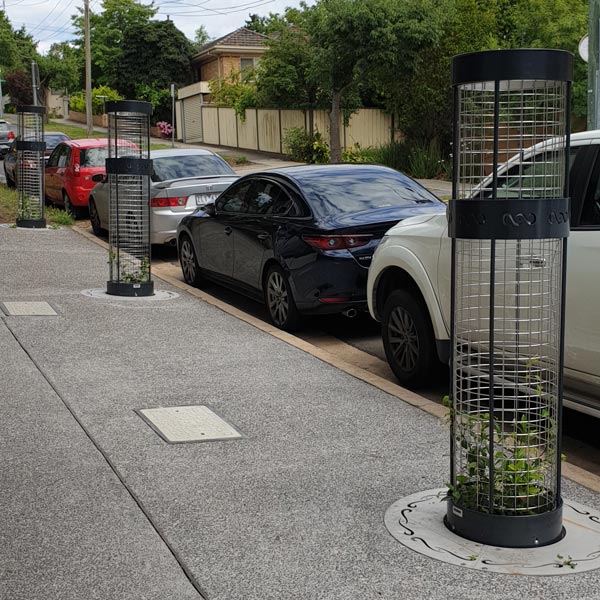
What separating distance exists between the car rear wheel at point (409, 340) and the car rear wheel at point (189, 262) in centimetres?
490

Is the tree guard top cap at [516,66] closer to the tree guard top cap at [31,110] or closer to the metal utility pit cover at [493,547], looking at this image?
the metal utility pit cover at [493,547]

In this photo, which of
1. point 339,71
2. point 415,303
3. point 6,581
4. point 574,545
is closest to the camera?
point 6,581

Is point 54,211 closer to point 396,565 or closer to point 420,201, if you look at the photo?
point 420,201

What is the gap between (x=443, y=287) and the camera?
696cm

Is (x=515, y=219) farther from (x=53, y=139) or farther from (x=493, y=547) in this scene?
(x=53, y=139)

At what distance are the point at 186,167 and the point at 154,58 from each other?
161 feet

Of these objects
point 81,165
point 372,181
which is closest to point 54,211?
point 81,165

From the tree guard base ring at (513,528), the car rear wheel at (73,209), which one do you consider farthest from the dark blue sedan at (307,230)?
the car rear wheel at (73,209)

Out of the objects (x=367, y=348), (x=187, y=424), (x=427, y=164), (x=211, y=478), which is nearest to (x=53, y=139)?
(x=427, y=164)

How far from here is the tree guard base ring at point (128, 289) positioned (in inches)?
438

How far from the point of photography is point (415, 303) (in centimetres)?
733

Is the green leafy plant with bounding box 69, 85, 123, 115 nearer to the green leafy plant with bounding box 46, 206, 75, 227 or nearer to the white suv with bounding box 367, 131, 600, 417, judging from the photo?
the green leafy plant with bounding box 46, 206, 75, 227

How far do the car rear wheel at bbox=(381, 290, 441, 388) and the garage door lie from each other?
47019 mm

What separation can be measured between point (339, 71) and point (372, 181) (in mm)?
24922
